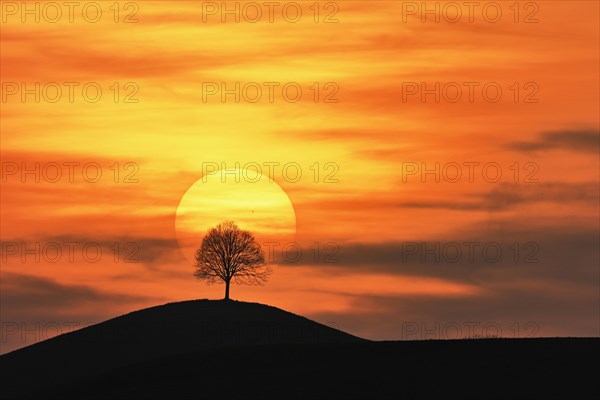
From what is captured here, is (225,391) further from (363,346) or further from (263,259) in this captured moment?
(263,259)

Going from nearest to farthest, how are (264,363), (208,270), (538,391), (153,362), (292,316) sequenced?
(538,391) → (264,363) → (153,362) → (292,316) → (208,270)

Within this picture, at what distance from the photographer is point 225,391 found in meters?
66.6

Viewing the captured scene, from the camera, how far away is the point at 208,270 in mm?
130750

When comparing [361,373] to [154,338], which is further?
[154,338]

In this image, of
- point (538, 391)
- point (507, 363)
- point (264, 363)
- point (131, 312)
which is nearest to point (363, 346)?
point (264, 363)

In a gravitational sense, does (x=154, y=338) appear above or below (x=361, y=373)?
above

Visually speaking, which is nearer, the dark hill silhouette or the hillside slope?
the dark hill silhouette

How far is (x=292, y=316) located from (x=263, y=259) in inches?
520

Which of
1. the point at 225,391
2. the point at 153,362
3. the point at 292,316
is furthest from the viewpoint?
the point at 292,316

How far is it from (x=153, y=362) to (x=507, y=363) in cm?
2324

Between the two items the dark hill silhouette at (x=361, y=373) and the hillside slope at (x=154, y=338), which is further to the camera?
the hillside slope at (x=154, y=338)

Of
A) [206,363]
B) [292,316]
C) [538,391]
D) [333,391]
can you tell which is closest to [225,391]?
[333,391]

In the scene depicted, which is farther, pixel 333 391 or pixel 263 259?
pixel 263 259

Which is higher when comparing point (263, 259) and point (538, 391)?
point (263, 259)
